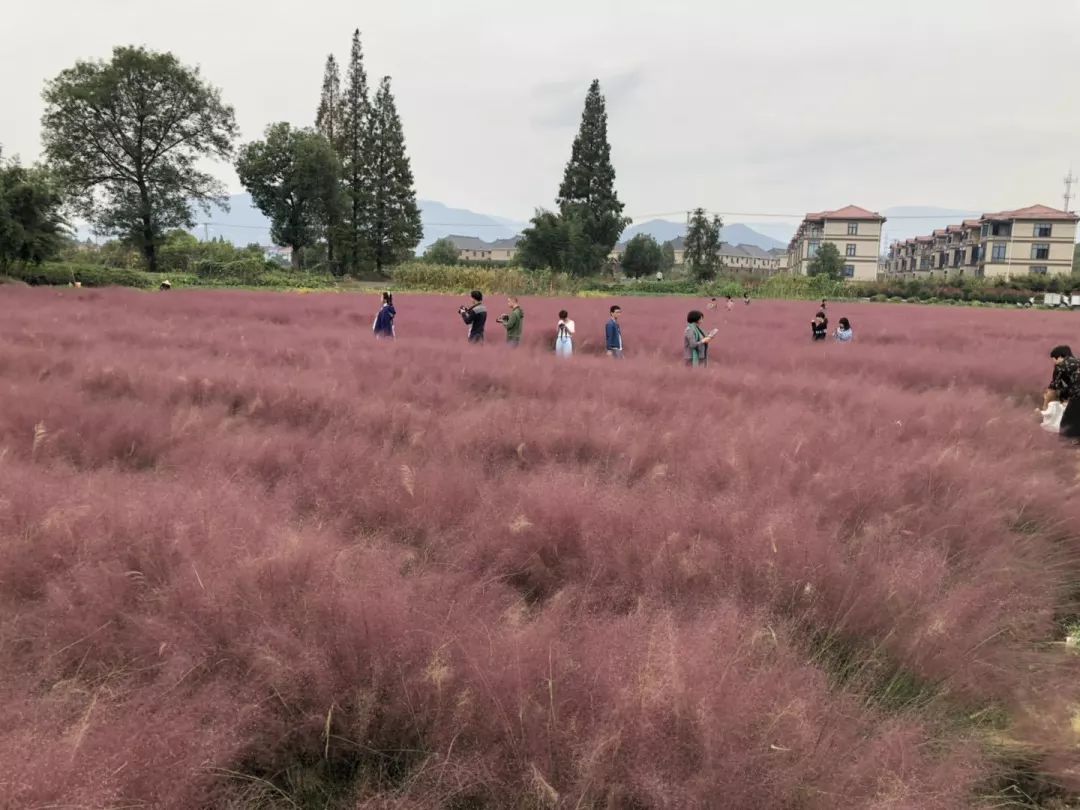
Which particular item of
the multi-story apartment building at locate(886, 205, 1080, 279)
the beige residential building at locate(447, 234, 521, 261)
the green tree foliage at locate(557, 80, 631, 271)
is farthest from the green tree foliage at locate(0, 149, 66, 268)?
the beige residential building at locate(447, 234, 521, 261)

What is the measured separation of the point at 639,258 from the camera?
83.5 m

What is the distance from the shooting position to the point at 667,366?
9602 mm

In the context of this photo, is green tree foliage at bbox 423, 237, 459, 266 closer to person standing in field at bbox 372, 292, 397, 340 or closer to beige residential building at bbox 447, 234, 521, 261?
beige residential building at bbox 447, 234, 521, 261

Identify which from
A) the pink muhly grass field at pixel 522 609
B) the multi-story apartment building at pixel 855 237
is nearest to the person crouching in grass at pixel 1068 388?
the pink muhly grass field at pixel 522 609

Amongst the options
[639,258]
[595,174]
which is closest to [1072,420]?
[595,174]

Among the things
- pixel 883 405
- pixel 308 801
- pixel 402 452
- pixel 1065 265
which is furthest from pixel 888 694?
pixel 1065 265

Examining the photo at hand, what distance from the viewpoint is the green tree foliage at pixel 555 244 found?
56688 millimetres

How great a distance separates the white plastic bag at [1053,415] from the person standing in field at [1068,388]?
10 centimetres

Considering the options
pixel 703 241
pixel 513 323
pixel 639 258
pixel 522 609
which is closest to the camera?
pixel 522 609

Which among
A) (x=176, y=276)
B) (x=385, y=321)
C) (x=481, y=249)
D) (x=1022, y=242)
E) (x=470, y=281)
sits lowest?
(x=385, y=321)

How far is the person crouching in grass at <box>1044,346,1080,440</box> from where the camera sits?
23.0ft

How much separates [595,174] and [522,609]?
63679 mm

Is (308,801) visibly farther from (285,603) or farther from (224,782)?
(285,603)

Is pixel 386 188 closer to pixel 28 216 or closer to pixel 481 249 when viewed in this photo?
pixel 28 216
